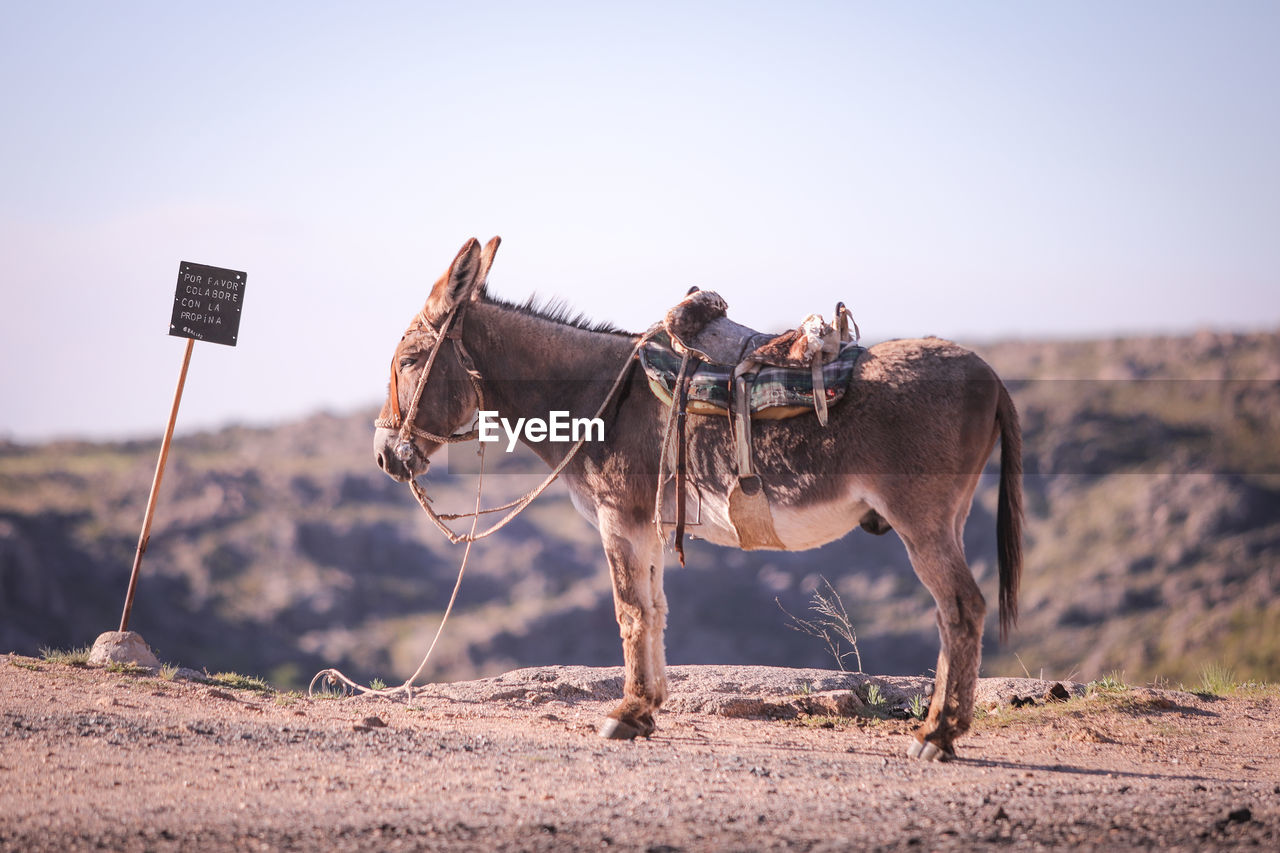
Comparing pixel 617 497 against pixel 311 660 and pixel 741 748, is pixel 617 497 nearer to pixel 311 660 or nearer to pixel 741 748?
pixel 741 748

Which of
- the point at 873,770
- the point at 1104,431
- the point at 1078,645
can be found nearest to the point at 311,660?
the point at 1078,645

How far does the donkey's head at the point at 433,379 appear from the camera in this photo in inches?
352

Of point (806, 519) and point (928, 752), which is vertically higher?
point (806, 519)

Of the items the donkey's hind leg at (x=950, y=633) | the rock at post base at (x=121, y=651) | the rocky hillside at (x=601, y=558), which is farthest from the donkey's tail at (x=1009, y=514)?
the rocky hillside at (x=601, y=558)

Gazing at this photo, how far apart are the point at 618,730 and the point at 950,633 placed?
8.41ft

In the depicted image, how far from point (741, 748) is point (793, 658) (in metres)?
75.1

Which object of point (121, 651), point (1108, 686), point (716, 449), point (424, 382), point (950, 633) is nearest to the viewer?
point (950, 633)

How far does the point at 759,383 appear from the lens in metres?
7.99

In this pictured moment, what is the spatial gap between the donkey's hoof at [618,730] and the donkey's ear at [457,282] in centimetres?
336

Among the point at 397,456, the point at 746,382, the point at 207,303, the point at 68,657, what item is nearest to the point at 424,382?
the point at 397,456

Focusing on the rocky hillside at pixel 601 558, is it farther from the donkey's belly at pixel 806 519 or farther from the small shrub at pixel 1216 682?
the donkey's belly at pixel 806 519

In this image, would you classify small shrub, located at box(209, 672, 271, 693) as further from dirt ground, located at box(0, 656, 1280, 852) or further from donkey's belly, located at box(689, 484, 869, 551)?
donkey's belly, located at box(689, 484, 869, 551)

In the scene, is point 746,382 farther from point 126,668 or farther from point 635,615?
point 126,668

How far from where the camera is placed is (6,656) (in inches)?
424
